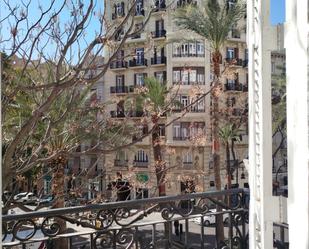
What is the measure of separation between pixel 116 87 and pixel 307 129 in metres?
21.3

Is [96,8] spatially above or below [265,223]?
above

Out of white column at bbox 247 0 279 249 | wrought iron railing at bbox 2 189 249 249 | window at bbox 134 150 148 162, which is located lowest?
window at bbox 134 150 148 162

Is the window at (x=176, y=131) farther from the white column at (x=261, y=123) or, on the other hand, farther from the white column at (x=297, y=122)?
the white column at (x=297, y=122)

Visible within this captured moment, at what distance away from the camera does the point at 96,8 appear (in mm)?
3707

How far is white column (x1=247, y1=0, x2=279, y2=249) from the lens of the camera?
102cm

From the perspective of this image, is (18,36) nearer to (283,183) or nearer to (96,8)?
(96,8)

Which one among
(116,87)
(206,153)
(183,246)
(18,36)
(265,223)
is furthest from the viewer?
(116,87)

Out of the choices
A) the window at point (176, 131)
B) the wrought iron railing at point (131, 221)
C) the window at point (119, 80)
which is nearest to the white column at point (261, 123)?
the wrought iron railing at point (131, 221)

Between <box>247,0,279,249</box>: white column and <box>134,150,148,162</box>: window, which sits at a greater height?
<box>247,0,279,249</box>: white column

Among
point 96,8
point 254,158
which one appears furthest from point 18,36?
point 254,158

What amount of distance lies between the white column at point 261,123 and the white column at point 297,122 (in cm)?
9

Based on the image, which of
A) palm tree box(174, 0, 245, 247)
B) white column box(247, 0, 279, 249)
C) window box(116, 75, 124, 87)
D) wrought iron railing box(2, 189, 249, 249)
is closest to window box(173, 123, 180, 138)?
window box(116, 75, 124, 87)

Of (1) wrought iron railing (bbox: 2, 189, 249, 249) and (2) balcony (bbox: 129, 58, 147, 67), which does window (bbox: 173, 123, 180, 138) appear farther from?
(1) wrought iron railing (bbox: 2, 189, 249, 249)

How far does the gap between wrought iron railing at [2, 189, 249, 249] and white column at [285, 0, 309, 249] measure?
1376mm
